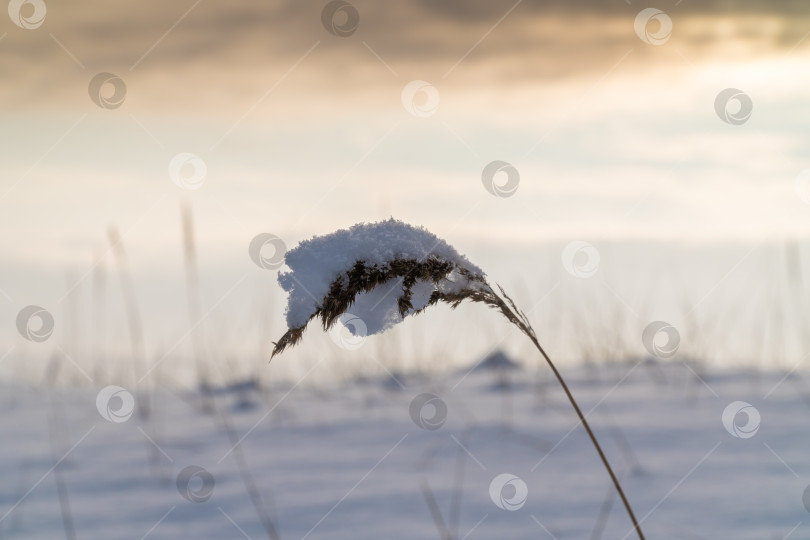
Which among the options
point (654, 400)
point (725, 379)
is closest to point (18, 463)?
point (654, 400)

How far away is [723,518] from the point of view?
3092 mm

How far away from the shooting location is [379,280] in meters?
1.84

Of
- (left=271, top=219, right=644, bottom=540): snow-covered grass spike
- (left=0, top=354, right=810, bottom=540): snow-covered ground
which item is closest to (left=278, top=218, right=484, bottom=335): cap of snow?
(left=271, top=219, right=644, bottom=540): snow-covered grass spike

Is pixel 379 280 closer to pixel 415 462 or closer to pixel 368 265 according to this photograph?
pixel 368 265

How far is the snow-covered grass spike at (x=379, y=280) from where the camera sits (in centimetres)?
179

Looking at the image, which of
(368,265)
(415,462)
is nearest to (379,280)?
(368,265)

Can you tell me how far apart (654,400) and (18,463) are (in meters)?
4.55

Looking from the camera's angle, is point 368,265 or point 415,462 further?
point 415,462

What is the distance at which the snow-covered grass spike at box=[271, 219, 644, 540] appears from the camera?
1.79 m

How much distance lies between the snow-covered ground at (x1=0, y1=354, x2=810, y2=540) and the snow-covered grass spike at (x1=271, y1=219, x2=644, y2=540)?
128cm

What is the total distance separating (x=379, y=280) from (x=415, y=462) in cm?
235

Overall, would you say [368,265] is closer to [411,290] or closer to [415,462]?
[411,290]

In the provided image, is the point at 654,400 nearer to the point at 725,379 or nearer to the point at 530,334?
the point at 725,379

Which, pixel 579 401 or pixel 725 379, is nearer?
pixel 579 401
